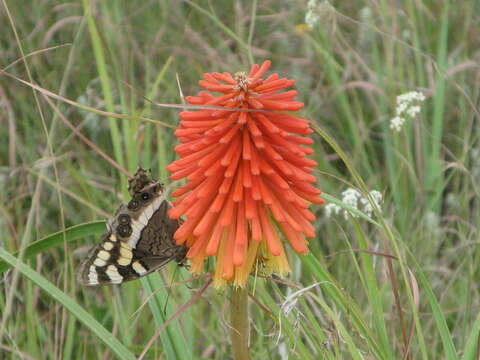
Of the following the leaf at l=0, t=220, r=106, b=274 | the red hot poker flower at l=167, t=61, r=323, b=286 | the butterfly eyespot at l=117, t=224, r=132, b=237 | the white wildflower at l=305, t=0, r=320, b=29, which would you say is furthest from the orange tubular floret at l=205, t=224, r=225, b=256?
the white wildflower at l=305, t=0, r=320, b=29

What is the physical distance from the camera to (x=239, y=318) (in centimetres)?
241

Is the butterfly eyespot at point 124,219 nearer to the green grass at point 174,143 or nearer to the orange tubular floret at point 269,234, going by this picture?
the green grass at point 174,143

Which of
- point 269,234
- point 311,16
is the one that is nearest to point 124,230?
point 269,234

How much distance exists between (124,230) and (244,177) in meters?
0.68

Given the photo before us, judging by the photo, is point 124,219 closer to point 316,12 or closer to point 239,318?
point 239,318

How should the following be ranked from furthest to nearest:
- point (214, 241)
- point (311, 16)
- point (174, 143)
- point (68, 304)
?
point (174, 143)
point (311, 16)
point (68, 304)
point (214, 241)

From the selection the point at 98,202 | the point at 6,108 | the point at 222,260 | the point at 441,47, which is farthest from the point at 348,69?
the point at 222,260

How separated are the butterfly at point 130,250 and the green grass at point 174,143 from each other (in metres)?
0.11

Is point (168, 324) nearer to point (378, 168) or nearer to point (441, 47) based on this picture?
point (378, 168)

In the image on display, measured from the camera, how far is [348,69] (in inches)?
216

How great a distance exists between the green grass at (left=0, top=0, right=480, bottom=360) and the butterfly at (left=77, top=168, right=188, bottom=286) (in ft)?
0.36

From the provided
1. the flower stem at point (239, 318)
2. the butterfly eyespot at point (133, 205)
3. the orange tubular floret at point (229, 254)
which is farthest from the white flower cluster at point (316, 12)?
the flower stem at point (239, 318)

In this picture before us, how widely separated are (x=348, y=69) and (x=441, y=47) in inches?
28.5

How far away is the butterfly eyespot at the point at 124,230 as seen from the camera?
9.27 ft
